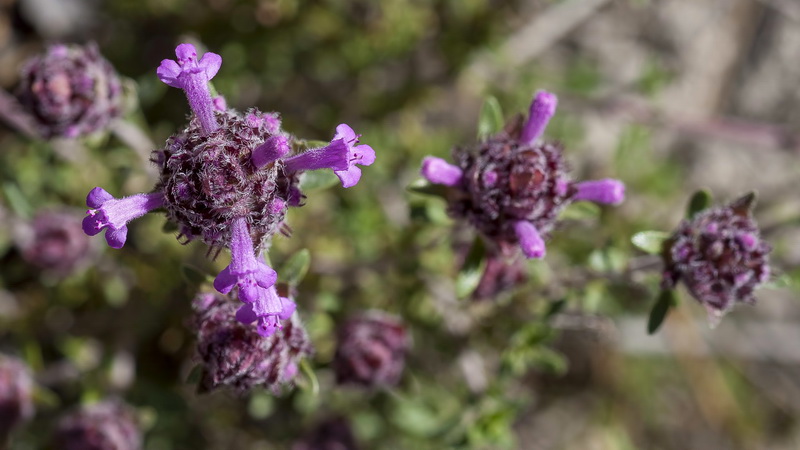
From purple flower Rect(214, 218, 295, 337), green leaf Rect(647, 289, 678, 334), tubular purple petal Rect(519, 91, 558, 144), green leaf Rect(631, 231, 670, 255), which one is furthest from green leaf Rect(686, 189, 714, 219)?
purple flower Rect(214, 218, 295, 337)

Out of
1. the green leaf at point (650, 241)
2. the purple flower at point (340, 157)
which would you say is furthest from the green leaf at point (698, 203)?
the purple flower at point (340, 157)

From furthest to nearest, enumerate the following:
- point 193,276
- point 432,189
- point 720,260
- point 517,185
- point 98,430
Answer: point 98,430 → point 432,189 → point 720,260 → point 193,276 → point 517,185

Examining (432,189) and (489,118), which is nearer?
(432,189)

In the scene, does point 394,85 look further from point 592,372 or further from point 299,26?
point 592,372

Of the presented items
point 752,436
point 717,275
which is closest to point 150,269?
point 717,275

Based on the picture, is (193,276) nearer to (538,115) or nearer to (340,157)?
(340,157)

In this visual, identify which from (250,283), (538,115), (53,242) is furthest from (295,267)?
(53,242)

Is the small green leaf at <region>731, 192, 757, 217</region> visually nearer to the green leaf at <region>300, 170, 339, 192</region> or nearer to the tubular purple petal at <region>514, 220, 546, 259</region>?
the tubular purple petal at <region>514, 220, 546, 259</region>
